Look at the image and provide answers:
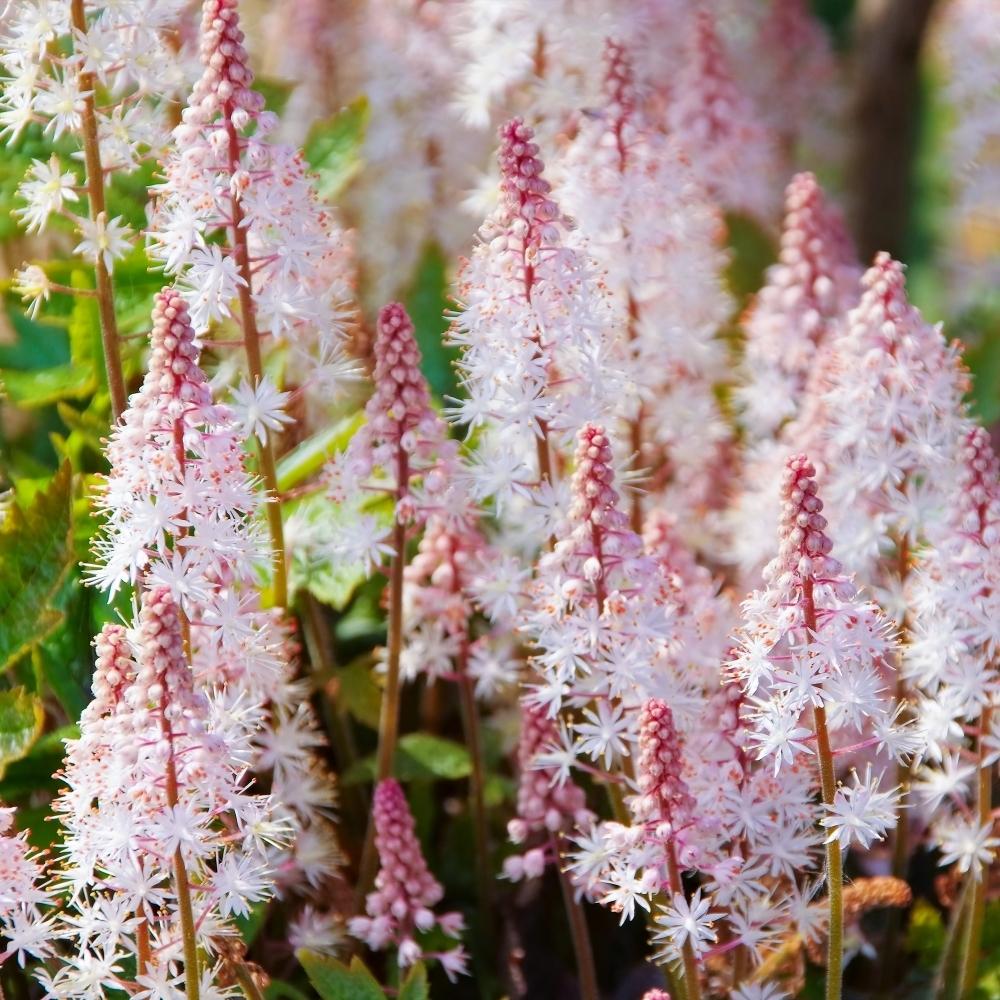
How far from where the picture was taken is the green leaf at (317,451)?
147cm

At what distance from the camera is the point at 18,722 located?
1.22 metres

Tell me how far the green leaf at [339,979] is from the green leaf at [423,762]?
0.98ft

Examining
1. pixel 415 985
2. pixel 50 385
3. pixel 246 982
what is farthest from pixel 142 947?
pixel 50 385

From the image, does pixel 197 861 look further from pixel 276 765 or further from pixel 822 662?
pixel 822 662

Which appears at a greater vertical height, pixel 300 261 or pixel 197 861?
pixel 300 261

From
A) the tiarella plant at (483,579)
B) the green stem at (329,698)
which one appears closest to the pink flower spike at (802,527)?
the tiarella plant at (483,579)

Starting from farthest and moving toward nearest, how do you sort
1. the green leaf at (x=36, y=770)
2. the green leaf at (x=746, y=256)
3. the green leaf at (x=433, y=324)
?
1. the green leaf at (x=746, y=256)
2. the green leaf at (x=433, y=324)
3. the green leaf at (x=36, y=770)

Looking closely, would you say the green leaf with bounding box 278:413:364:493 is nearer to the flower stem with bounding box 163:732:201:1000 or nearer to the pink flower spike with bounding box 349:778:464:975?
the pink flower spike with bounding box 349:778:464:975

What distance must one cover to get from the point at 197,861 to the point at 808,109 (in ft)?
6.12

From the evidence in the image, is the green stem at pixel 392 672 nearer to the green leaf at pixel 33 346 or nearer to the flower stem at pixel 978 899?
the flower stem at pixel 978 899

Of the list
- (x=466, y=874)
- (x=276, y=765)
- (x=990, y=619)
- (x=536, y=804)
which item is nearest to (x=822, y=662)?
(x=990, y=619)

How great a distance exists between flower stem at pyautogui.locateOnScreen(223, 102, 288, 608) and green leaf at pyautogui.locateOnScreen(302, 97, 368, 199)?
36 centimetres

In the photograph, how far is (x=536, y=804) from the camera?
51.0 inches

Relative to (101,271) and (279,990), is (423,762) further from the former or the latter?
(101,271)
